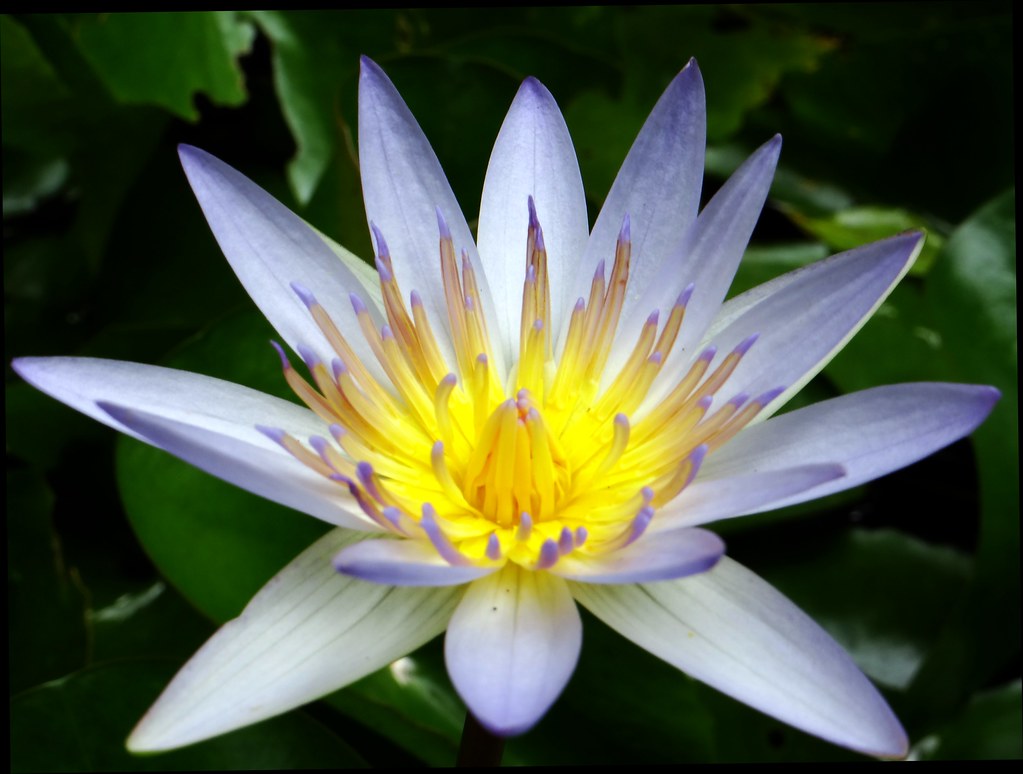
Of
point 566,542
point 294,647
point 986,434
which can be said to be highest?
point 566,542

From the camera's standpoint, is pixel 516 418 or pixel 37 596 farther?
pixel 37 596

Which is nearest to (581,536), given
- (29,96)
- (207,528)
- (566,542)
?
(566,542)

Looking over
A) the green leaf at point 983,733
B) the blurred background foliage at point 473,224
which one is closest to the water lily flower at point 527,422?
the blurred background foliage at point 473,224

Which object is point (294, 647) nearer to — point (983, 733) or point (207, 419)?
point (207, 419)

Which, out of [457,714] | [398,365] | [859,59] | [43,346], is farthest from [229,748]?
[859,59]

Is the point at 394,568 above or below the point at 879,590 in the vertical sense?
above

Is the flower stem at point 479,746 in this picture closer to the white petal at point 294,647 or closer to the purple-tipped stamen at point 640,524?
the white petal at point 294,647
